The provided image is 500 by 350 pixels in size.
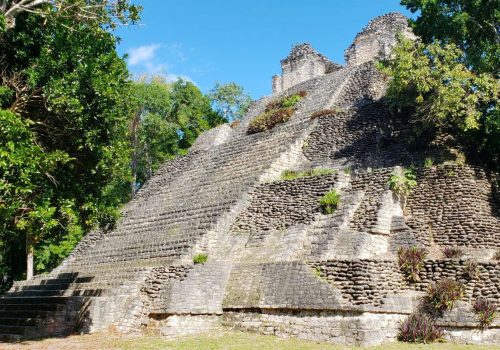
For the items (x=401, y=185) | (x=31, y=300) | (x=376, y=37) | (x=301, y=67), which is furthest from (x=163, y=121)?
(x=401, y=185)

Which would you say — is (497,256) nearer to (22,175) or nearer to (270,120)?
(22,175)

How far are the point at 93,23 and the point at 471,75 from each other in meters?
9.26

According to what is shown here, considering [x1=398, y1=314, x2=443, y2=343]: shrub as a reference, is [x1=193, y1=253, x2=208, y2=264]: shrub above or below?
above

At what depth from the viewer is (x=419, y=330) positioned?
9.77 m

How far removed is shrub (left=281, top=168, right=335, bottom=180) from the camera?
15258 mm

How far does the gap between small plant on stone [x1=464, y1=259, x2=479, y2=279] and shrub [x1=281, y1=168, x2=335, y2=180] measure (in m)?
5.05

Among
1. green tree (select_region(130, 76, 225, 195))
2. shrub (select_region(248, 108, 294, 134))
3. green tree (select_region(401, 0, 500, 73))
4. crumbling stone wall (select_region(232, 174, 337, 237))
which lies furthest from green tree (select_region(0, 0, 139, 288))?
green tree (select_region(130, 76, 225, 195))

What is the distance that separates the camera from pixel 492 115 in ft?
41.5

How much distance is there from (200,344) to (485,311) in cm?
538

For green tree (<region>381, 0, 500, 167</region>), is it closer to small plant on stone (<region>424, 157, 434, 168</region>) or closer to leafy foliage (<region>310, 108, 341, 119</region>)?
small plant on stone (<region>424, 157, 434, 168</region>)

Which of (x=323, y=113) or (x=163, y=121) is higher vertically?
(x=163, y=121)

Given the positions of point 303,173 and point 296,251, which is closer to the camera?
point 296,251

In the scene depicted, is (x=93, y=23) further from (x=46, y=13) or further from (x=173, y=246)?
(x=173, y=246)

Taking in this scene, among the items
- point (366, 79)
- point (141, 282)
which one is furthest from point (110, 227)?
point (366, 79)
